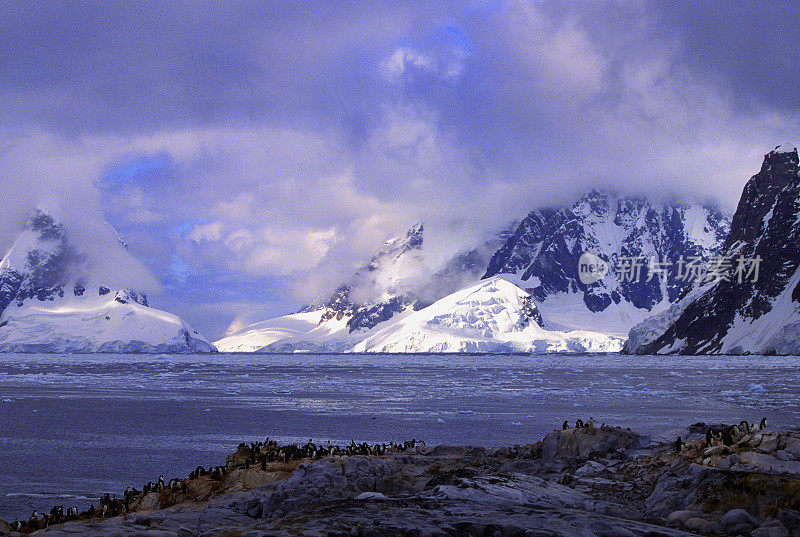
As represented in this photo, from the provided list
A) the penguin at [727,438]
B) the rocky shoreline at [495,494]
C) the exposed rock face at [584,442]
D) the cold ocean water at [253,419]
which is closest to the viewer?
the rocky shoreline at [495,494]

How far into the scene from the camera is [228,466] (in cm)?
2805

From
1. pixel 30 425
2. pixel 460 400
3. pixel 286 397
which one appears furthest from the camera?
pixel 286 397

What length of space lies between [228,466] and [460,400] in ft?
142

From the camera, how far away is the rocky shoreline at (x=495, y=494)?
1148 centimetres

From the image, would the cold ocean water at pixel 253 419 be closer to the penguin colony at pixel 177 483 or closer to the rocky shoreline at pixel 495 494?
the penguin colony at pixel 177 483

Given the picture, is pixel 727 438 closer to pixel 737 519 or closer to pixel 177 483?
pixel 737 519

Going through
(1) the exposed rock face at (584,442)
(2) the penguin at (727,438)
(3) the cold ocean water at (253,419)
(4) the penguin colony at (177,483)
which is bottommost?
(3) the cold ocean water at (253,419)

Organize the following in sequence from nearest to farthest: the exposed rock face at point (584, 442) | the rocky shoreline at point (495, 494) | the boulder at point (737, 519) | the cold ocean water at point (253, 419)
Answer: the rocky shoreline at point (495, 494) → the boulder at point (737, 519) → the exposed rock face at point (584, 442) → the cold ocean water at point (253, 419)

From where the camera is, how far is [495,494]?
586 inches

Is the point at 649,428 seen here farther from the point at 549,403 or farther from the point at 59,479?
the point at 59,479

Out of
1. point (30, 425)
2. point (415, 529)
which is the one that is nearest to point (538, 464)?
point (415, 529)

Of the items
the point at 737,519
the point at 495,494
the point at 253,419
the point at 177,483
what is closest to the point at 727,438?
the point at 737,519

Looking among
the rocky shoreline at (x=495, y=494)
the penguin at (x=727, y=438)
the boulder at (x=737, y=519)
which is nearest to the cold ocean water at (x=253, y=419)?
the rocky shoreline at (x=495, y=494)

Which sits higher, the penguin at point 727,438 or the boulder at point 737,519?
the penguin at point 727,438
